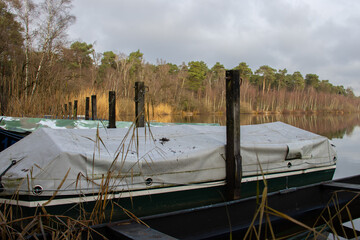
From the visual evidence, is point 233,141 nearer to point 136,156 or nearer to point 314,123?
point 136,156

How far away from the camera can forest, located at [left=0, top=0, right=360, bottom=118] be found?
1067cm

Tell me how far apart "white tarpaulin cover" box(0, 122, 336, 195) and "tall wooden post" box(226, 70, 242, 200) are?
10cm

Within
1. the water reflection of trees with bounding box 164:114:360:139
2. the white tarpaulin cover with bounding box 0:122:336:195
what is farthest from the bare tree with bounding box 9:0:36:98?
the white tarpaulin cover with bounding box 0:122:336:195

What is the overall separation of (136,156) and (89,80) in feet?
88.7

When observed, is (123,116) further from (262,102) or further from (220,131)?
(262,102)

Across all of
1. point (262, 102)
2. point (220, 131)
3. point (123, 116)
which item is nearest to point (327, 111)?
point (262, 102)

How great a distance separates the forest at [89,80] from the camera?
10672mm

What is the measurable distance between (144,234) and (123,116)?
1574 cm

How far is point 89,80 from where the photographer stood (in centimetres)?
2944

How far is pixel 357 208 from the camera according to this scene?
4832mm

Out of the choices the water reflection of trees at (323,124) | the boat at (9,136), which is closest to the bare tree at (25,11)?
the boat at (9,136)

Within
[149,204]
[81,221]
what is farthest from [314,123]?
[81,221]

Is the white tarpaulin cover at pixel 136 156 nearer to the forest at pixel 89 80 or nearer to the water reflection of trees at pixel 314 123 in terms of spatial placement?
the forest at pixel 89 80

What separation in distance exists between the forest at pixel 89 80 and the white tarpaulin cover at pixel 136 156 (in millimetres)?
645
